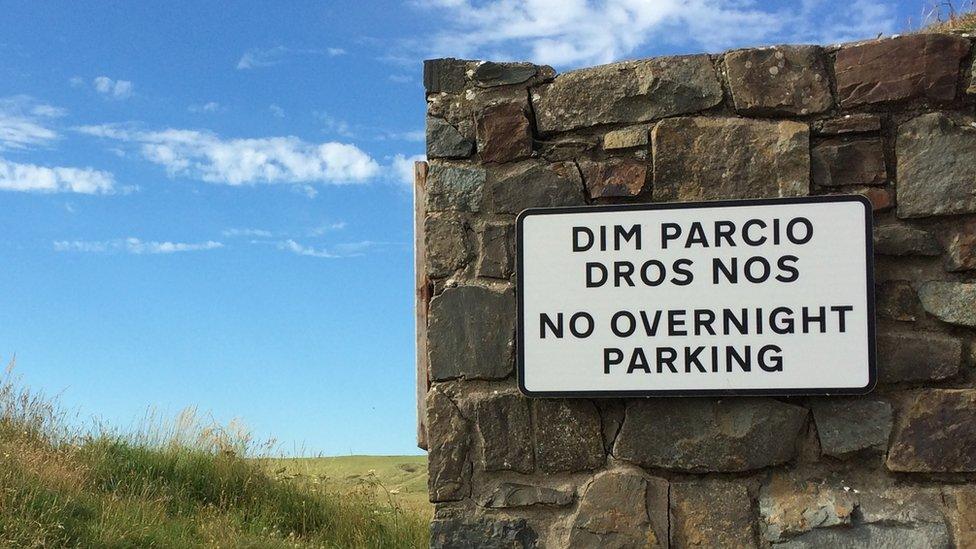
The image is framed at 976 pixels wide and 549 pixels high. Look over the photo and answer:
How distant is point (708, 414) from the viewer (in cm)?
349

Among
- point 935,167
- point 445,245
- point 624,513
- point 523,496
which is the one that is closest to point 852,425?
point 624,513

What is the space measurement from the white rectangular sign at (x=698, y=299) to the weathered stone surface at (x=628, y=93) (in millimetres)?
374

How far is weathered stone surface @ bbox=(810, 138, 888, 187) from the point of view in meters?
3.51

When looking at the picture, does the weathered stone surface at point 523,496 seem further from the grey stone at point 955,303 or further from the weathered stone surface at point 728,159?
the grey stone at point 955,303

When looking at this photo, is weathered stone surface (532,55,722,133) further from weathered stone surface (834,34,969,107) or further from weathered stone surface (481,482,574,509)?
weathered stone surface (481,482,574,509)

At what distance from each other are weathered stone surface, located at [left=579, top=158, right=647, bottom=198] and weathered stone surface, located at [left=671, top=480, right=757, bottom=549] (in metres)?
1.11

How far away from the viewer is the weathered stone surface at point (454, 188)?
3.72 m

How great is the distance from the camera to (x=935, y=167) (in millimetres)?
3484

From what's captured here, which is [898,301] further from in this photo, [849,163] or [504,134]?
[504,134]

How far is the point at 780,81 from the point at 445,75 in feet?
4.28

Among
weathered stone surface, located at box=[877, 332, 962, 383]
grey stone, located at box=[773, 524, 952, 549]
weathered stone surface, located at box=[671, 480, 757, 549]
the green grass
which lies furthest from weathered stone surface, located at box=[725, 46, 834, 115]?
the green grass

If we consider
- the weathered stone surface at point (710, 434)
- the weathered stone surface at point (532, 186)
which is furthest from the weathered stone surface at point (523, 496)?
the weathered stone surface at point (532, 186)

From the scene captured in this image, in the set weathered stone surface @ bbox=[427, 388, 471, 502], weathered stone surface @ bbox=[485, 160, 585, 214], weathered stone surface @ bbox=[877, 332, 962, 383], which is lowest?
weathered stone surface @ bbox=[427, 388, 471, 502]

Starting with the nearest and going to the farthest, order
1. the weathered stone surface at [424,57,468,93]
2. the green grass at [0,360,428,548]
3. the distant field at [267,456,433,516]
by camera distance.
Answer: the weathered stone surface at [424,57,468,93] < the green grass at [0,360,428,548] < the distant field at [267,456,433,516]
